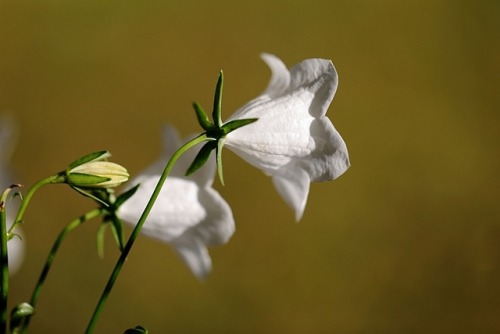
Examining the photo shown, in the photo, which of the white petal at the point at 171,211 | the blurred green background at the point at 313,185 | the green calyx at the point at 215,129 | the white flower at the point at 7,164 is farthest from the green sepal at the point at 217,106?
the blurred green background at the point at 313,185

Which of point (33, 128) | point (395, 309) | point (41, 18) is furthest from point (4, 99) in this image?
point (395, 309)

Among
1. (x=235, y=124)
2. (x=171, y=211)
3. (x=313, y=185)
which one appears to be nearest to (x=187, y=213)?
(x=171, y=211)

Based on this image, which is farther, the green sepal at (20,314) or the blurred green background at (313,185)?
the blurred green background at (313,185)

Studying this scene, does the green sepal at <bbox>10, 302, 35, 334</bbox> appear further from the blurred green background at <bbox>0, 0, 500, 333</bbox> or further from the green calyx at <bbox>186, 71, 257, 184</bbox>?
the blurred green background at <bbox>0, 0, 500, 333</bbox>

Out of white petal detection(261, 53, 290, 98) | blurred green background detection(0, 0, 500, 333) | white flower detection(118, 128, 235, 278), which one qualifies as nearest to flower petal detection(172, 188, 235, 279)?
white flower detection(118, 128, 235, 278)

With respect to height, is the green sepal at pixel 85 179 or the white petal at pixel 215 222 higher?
the green sepal at pixel 85 179

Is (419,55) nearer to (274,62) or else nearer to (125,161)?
(125,161)

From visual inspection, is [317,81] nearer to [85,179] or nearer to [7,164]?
[85,179]

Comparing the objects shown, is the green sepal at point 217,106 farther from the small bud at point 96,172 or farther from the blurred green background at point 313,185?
the blurred green background at point 313,185
